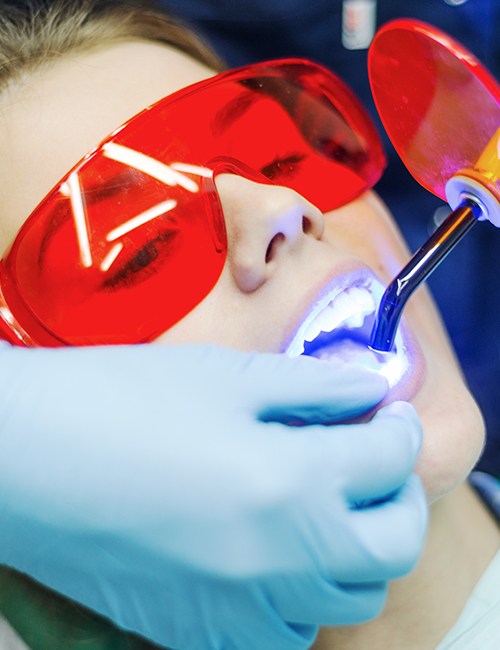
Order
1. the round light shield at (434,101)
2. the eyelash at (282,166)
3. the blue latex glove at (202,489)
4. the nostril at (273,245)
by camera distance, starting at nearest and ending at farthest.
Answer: the blue latex glove at (202,489)
the round light shield at (434,101)
the nostril at (273,245)
the eyelash at (282,166)

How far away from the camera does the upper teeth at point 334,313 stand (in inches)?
39.3

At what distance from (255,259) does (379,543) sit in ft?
1.25

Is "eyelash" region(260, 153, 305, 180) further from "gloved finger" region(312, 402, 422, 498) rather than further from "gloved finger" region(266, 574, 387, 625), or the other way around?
"gloved finger" region(266, 574, 387, 625)

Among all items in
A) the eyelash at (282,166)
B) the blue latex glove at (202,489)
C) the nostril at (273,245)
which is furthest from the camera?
the eyelash at (282,166)

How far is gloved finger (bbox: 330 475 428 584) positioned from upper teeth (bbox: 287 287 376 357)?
25 centimetres

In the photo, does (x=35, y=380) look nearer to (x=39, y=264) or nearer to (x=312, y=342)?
(x=39, y=264)

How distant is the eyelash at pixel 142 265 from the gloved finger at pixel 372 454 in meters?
0.32

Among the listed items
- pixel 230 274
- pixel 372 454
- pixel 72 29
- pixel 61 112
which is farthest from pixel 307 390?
pixel 72 29

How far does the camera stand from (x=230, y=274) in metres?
1.00

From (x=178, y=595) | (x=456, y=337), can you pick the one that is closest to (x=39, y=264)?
(x=178, y=595)

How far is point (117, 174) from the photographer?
99 cm

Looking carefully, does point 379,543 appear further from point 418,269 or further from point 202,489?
point 418,269

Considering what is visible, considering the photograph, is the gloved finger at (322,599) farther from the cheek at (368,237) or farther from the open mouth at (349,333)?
the cheek at (368,237)

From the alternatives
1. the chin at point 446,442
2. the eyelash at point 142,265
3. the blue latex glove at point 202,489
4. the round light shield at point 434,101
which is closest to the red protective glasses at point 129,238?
the eyelash at point 142,265
